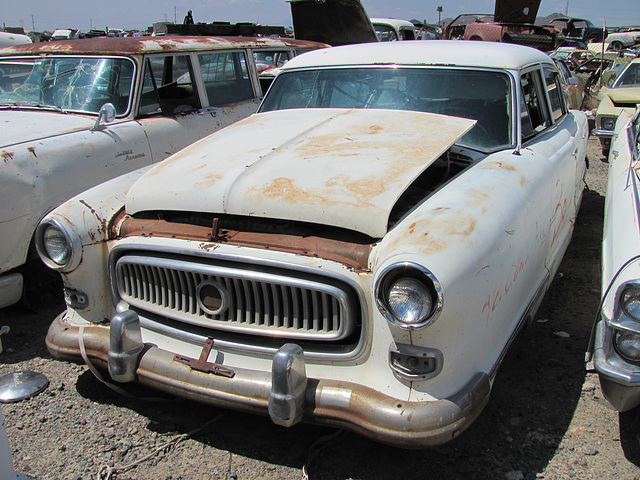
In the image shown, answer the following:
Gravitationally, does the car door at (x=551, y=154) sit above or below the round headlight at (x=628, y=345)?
above

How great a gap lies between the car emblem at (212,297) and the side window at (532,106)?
2110mm

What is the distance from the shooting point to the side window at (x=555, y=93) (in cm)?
423

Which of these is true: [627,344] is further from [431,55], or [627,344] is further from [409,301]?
[431,55]

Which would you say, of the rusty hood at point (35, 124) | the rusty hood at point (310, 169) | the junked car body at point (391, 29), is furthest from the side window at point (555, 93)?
the junked car body at point (391, 29)

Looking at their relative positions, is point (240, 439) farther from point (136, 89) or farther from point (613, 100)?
point (613, 100)

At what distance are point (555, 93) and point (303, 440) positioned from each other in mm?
3402

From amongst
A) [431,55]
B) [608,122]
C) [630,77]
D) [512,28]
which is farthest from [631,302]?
[512,28]

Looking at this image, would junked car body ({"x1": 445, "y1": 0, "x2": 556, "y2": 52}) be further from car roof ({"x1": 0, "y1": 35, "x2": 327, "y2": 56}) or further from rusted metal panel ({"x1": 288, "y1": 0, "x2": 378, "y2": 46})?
car roof ({"x1": 0, "y1": 35, "x2": 327, "y2": 56})

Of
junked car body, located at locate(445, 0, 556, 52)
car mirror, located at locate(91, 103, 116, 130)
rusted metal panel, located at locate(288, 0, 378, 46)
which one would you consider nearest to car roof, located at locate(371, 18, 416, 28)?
junked car body, located at locate(445, 0, 556, 52)

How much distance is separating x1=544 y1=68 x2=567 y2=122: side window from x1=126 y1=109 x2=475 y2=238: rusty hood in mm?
1386

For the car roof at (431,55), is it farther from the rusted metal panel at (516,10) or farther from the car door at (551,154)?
the rusted metal panel at (516,10)

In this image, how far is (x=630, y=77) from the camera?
883cm

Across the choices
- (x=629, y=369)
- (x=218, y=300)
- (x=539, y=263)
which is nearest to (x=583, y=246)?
(x=539, y=263)

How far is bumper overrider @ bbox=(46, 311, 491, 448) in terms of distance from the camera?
2029 mm
